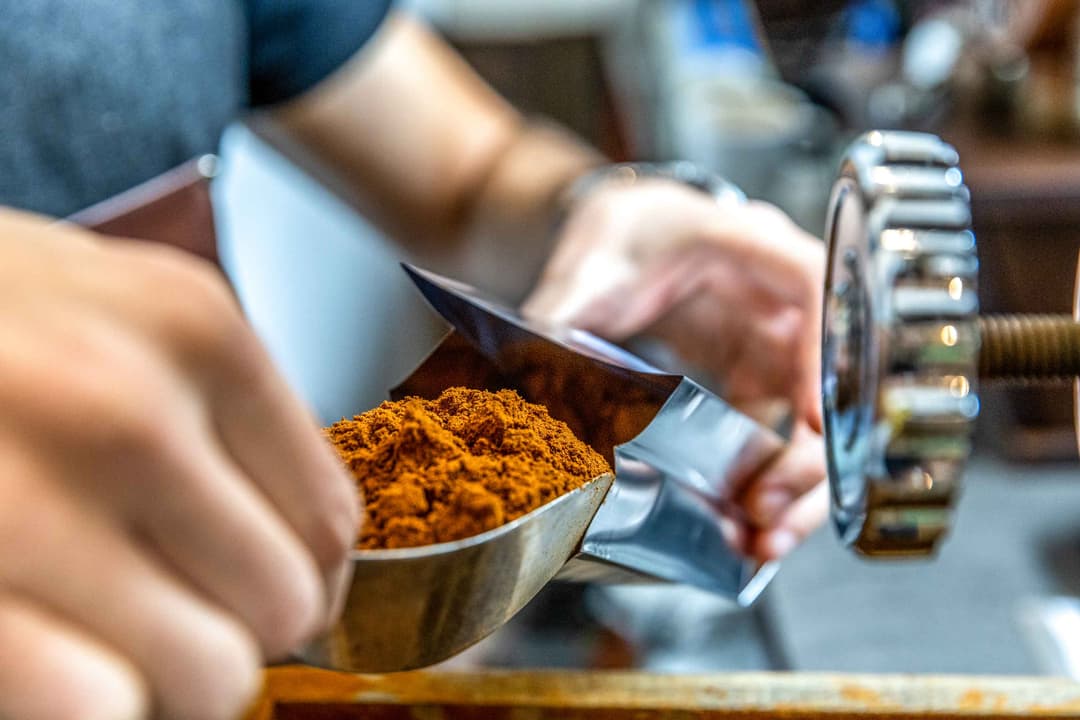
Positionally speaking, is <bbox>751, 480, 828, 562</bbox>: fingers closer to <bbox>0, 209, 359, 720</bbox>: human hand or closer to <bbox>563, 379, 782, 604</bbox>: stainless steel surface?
<bbox>563, 379, 782, 604</bbox>: stainless steel surface

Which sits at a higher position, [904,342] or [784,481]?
[904,342]

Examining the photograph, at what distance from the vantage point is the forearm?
0.75 metres

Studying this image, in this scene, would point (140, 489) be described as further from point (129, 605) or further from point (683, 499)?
point (683, 499)

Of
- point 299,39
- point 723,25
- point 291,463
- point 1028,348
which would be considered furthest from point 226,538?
point 723,25

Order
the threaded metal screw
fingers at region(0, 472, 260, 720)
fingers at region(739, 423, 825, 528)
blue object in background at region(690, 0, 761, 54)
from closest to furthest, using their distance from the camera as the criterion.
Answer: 1. fingers at region(0, 472, 260, 720)
2. the threaded metal screw
3. fingers at region(739, 423, 825, 528)
4. blue object in background at region(690, 0, 761, 54)

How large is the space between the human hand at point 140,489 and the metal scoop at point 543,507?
0.10 ft

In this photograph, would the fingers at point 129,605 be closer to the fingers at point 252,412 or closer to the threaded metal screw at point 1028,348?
the fingers at point 252,412

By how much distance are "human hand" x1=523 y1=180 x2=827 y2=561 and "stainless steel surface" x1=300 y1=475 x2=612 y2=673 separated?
14 centimetres

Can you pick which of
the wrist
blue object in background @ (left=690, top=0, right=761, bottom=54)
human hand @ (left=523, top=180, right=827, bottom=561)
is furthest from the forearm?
blue object in background @ (left=690, top=0, right=761, bottom=54)

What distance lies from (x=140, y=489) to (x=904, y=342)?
18 cm

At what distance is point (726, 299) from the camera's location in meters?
0.48

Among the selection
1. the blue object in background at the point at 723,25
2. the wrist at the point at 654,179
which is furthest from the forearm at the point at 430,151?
the blue object in background at the point at 723,25

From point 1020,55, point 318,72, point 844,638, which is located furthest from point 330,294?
point 1020,55

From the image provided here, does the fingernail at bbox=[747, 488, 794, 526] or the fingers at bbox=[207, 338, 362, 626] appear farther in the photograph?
the fingernail at bbox=[747, 488, 794, 526]
